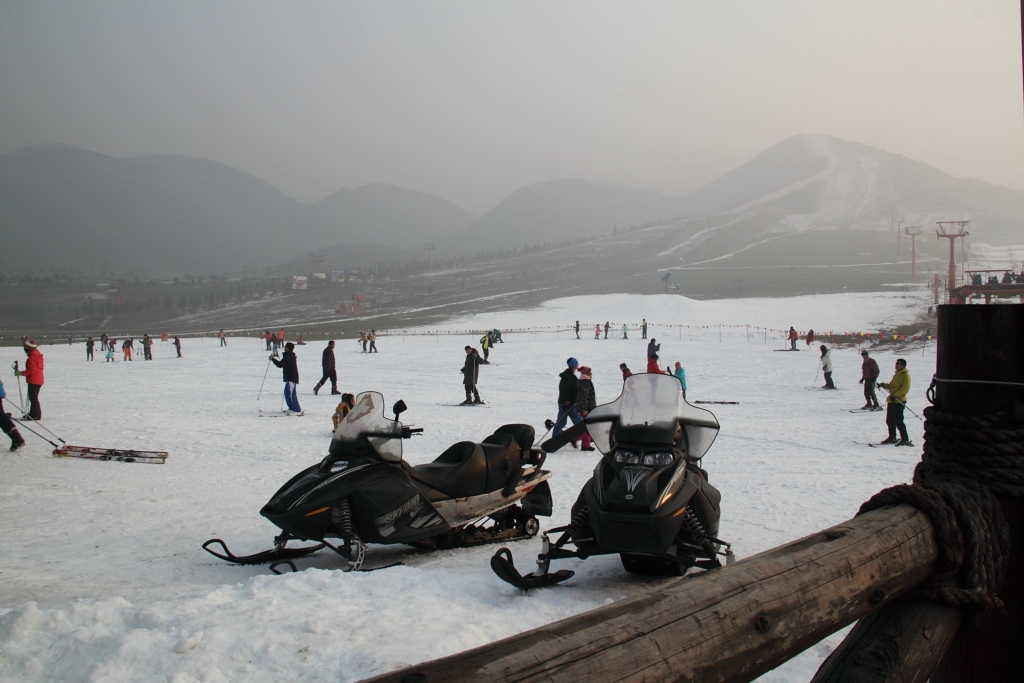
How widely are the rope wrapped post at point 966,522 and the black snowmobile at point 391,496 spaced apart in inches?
171

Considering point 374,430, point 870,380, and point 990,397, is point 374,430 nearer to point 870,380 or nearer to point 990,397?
point 990,397

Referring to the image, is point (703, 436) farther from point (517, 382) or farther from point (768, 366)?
point (768, 366)

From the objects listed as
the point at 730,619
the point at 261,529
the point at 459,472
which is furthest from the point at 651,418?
the point at 261,529

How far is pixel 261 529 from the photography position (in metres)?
7.62

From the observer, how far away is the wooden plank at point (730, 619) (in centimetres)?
140

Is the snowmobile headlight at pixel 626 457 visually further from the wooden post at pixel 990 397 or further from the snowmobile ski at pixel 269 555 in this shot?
the wooden post at pixel 990 397

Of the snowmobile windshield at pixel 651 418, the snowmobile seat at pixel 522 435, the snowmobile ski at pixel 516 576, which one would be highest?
the snowmobile windshield at pixel 651 418

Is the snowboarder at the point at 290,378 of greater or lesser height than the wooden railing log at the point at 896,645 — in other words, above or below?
below

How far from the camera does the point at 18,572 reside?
6094mm

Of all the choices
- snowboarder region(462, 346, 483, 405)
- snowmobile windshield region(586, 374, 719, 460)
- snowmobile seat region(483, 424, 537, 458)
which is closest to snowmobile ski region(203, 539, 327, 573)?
snowmobile seat region(483, 424, 537, 458)

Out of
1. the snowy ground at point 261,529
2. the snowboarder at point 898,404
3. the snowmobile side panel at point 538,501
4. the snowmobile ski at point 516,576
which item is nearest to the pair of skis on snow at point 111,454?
the snowy ground at point 261,529

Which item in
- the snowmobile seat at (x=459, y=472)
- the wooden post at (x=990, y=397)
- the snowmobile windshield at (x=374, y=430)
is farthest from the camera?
the snowmobile seat at (x=459, y=472)

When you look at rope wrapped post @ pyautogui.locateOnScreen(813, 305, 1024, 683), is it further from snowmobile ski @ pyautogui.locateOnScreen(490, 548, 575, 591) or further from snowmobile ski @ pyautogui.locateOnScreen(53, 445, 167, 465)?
snowmobile ski @ pyautogui.locateOnScreen(53, 445, 167, 465)

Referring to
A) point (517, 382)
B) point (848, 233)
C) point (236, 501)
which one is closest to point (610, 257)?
point (848, 233)
